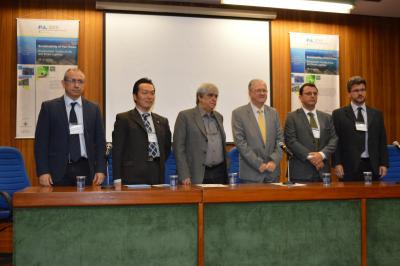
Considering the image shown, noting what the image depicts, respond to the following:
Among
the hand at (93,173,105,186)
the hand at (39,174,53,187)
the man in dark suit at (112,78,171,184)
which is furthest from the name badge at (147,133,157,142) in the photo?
the hand at (39,174,53,187)

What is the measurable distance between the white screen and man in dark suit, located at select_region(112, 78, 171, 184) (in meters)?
2.02

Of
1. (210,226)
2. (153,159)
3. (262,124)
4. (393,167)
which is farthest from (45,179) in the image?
(393,167)

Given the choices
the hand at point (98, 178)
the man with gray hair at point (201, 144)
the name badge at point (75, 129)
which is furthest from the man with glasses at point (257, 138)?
the name badge at point (75, 129)

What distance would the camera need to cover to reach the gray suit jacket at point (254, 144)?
3.26 metres

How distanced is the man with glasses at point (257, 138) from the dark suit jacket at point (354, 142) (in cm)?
67

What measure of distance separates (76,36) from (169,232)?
363cm

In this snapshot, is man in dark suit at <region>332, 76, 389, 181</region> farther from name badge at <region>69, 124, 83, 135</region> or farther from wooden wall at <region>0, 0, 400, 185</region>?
name badge at <region>69, 124, 83, 135</region>

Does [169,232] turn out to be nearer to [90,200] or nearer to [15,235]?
[90,200]

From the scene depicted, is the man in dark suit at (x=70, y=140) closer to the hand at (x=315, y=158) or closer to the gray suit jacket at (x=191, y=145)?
the gray suit jacket at (x=191, y=145)

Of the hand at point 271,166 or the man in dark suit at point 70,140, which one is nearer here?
the man in dark suit at point 70,140

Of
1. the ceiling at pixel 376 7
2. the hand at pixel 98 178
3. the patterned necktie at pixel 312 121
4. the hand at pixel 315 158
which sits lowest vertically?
the hand at pixel 98 178

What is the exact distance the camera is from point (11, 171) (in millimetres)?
3812

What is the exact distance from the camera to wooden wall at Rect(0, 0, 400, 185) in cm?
502

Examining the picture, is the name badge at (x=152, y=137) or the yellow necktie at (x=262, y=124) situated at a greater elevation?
the yellow necktie at (x=262, y=124)
